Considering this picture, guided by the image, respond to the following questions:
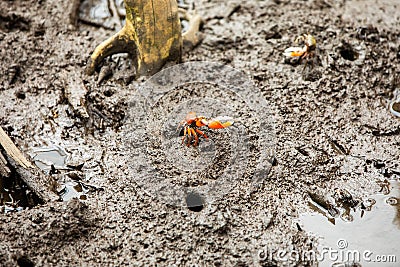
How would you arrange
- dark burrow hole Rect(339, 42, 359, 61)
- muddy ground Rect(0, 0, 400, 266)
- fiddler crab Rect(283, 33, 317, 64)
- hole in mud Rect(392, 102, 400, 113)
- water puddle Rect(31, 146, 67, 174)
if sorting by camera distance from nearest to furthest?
muddy ground Rect(0, 0, 400, 266) → water puddle Rect(31, 146, 67, 174) → hole in mud Rect(392, 102, 400, 113) → fiddler crab Rect(283, 33, 317, 64) → dark burrow hole Rect(339, 42, 359, 61)

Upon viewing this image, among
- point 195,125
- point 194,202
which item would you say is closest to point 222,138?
point 195,125

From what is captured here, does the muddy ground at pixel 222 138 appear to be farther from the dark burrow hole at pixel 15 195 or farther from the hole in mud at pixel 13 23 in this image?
the dark burrow hole at pixel 15 195

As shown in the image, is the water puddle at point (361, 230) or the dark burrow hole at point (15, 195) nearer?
the water puddle at point (361, 230)

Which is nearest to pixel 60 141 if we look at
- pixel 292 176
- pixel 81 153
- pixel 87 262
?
pixel 81 153

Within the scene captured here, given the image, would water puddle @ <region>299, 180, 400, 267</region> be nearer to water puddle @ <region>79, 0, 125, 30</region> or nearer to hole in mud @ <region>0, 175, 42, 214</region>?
hole in mud @ <region>0, 175, 42, 214</region>

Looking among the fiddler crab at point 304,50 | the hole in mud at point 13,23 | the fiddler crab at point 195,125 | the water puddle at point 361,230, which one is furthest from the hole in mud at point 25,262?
the fiddler crab at point 304,50

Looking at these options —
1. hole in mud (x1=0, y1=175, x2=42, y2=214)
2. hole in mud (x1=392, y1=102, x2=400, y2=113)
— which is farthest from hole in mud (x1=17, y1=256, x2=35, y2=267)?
hole in mud (x1=392, y1=102, x2=400, y2=113)

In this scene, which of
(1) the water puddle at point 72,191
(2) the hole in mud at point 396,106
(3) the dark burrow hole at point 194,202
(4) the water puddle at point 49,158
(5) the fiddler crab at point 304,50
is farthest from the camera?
(5) the fiddler crab at point 304,50
